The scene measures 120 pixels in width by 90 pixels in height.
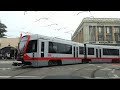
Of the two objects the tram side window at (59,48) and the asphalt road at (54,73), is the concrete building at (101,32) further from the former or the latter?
the asphalt road at (54,73)

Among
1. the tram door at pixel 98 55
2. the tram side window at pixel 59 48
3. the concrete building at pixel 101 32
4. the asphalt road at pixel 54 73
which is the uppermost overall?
the concrete building at pixel 101 32

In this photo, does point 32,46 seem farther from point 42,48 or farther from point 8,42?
point 8,42

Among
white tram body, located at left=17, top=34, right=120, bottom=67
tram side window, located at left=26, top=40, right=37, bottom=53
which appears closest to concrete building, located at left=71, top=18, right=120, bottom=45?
white tram body, located at left=17, top=34, right=120, bottom=67

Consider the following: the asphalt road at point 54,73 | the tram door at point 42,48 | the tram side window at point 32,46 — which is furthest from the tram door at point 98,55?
the tram side window at point 32,46

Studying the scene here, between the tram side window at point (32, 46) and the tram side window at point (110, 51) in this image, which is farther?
the tram side window at point (110, 51)

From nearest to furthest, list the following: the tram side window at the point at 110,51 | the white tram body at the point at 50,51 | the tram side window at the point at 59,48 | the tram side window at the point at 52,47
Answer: the white tram body at the point at 50,51 < the tram side window at the point at 52,47 < the tram side window at the point at 59,48 < the tram side window at the point at 110,51

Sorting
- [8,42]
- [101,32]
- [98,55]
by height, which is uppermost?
[101,32]

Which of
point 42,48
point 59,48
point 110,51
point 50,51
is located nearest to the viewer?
point 42,48

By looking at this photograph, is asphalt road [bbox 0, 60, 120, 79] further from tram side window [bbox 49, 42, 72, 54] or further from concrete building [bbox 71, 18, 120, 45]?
concrete building [bbox 71, 18, 120, 45]

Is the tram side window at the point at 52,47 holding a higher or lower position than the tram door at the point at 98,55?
higher

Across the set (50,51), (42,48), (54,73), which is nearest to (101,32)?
A: (50,51)
